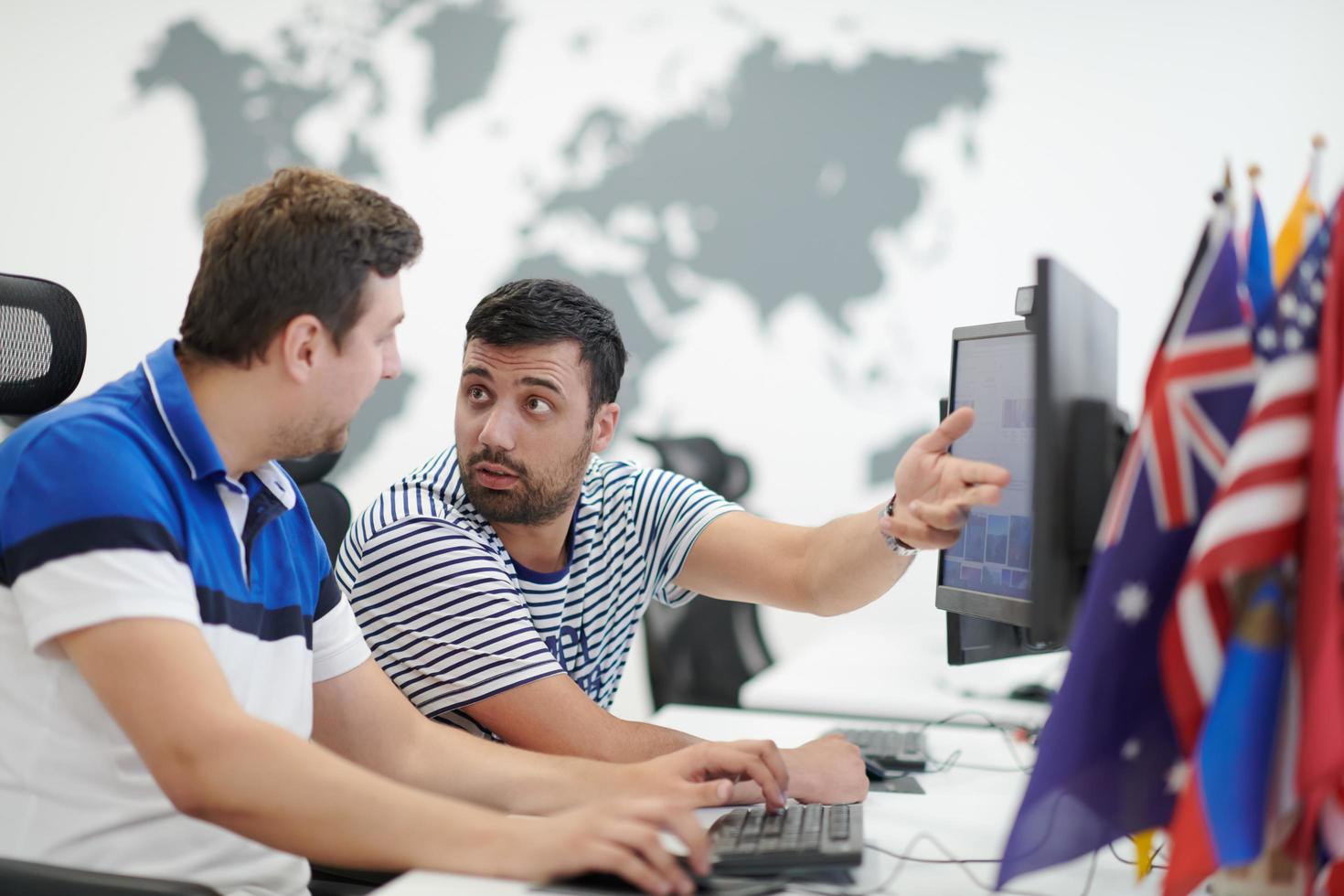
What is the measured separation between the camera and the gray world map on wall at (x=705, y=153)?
12.2 ft

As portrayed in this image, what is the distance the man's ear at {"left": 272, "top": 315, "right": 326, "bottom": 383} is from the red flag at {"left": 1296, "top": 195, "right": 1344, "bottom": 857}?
913mm

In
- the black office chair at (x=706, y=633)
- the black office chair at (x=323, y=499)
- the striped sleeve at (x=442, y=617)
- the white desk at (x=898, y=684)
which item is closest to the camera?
the striped sleeve at (x=442, y=617)

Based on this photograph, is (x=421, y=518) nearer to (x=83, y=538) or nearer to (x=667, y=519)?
(x=667, y=519)

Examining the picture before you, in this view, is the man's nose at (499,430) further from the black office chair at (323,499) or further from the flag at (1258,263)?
the flag at (1258,263)

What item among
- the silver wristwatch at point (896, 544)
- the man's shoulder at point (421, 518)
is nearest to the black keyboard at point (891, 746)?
the silver wristwatch at point (896, 544)

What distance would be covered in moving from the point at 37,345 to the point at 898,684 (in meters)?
1.74

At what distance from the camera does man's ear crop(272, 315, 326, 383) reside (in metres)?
1.16

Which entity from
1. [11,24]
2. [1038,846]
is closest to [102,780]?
[1038,846]

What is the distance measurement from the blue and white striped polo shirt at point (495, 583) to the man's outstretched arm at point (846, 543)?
0.06 meters

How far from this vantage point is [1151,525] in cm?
90

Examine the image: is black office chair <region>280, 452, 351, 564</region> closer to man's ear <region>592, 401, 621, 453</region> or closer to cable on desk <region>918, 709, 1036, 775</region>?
man's ear <region>592, 401, 621, 453</region>

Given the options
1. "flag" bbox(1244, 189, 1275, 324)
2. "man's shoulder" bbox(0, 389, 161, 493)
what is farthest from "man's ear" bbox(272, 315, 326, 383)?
"flag" bbox(1244, 189, 1275, 324)

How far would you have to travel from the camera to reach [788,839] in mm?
1109

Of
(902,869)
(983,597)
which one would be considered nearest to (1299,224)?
(983,597)
